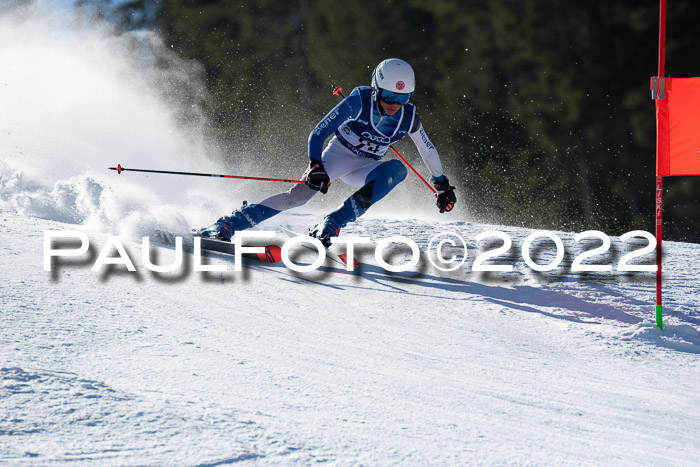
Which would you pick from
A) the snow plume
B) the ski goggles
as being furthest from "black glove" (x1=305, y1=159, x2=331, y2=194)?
the snow plume

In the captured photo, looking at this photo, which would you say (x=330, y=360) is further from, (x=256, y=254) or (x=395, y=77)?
(x=395, y=77)

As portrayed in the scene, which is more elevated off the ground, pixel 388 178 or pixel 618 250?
pixel 388 178

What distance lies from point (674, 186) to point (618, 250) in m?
13.1

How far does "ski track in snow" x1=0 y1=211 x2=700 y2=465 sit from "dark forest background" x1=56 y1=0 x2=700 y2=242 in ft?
45.4

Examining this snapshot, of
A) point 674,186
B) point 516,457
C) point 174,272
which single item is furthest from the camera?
point 674,186

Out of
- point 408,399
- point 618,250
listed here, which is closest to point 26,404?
point 408,399

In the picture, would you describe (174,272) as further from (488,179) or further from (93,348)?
(488,179)

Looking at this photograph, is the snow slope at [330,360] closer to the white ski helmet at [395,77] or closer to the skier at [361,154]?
the skier at [361,154]

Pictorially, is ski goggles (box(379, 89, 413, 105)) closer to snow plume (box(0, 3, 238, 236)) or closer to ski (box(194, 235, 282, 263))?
ski (box(194, 235, 282, 263))

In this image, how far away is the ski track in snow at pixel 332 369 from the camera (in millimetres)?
1813

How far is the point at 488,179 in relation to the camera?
20.5 m

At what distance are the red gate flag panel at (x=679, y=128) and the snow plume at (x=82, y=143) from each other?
129 inches

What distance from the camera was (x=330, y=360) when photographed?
2.60 m

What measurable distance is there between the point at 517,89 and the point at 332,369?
1905cm
